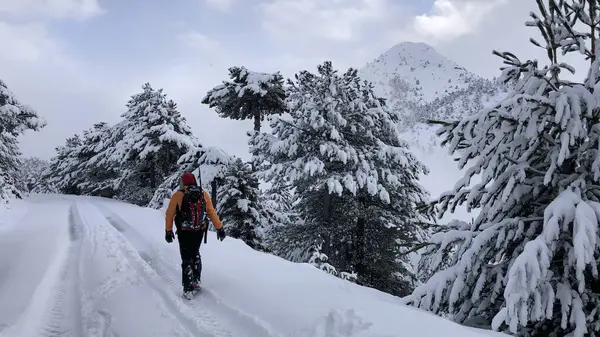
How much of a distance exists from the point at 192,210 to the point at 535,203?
15.3 ft

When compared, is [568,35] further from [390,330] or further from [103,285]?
[103,285]

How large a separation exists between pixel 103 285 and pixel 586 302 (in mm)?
6487

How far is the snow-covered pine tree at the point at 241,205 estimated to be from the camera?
1398cm

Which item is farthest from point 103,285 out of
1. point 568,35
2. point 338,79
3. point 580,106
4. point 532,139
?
point 338,79

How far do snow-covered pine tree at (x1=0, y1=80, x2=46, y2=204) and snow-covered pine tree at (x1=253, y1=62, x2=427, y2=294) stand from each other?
15075 mm

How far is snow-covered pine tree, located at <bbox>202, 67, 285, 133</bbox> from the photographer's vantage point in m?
17.0

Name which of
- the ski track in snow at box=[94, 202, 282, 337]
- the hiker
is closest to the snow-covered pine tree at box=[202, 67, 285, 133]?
the ski track in snow at box=[94, 202, 282, 337]

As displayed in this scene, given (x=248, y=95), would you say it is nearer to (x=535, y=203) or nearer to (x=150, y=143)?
(x=150, y=143)

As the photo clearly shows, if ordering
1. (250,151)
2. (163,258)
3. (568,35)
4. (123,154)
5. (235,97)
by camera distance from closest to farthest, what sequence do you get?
1. (568,35)
2. (163,258)
3. (250,151)
4. (235,97)
5. (123,154)

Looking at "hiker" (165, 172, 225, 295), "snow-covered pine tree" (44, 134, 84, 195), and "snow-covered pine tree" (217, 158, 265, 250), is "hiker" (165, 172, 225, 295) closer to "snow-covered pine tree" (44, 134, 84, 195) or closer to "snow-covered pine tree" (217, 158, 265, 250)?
"snow-covered pine tree" (217, 158, 265, 250)

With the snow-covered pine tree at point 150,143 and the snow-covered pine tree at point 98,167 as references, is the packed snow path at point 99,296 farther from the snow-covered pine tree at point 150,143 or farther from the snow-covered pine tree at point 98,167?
the snow-covered pine tree at point 98,167

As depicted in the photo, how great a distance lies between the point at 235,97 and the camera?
57.1ft

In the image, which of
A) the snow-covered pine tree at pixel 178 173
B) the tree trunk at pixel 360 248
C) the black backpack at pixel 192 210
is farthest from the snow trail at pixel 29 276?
the tree trunk at pixel 360 248

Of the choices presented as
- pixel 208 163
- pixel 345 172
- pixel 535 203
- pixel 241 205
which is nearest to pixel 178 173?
pixel 208 163
